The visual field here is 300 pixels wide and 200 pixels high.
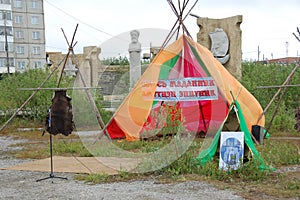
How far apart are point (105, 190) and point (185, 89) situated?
3.45 metres

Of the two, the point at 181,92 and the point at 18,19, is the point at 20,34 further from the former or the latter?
the point at 181,92

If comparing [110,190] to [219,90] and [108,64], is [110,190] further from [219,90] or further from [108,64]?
[219,90]

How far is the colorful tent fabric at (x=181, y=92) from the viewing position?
7.60 meters

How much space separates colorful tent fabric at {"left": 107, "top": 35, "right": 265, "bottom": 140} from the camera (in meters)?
7.60

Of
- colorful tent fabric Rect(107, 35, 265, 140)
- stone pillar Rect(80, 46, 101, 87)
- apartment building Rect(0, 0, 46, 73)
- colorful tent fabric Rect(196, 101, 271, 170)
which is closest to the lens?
colorful tent fabric Rect(196, 101, 271, 170)

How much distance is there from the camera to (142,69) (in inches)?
320

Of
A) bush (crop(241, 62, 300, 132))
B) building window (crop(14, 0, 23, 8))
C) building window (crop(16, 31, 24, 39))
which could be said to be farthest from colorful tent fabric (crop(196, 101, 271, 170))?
building window (crop(14, 0, 23, 8))

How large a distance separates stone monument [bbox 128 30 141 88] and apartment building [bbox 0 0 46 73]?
29.1m

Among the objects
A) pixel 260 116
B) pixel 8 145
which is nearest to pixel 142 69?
pixel 260 116

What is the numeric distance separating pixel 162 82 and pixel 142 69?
0.59m

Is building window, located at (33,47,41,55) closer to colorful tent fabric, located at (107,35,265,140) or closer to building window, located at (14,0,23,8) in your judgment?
building window, located at (14,0,23,8)

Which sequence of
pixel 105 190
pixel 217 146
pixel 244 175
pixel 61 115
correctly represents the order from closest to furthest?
pixel 105 190
pixel 244 175
pixel 217 146
pixel 61 115

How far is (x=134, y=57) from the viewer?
837 cm

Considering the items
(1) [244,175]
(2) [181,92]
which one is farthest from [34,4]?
(1) [244,175]
